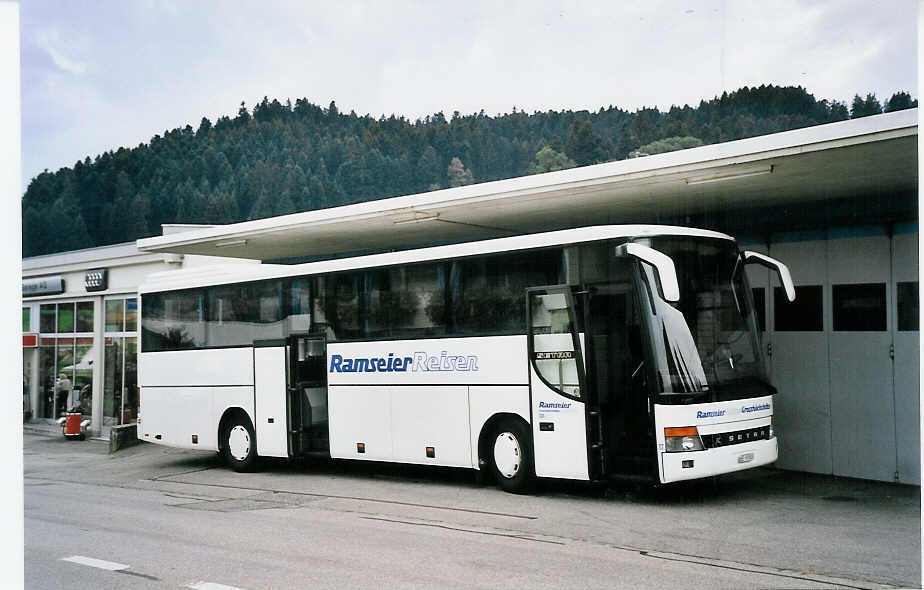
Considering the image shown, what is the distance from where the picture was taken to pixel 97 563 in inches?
317

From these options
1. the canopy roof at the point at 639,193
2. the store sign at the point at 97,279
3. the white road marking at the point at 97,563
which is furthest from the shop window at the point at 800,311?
the store sign at the point at 97,279

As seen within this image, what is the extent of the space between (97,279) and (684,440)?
61.1 ft

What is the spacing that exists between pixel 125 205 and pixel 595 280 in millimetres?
15183

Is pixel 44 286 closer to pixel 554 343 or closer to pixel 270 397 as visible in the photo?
pixel 270 397

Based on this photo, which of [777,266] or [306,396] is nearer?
[777,266]

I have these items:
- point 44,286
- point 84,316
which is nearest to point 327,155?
point 84,316

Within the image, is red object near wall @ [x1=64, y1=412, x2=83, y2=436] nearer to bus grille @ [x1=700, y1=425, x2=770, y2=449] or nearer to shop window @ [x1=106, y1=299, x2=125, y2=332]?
shop window @ [x1=106, y1=299, x2=125, y2=332]

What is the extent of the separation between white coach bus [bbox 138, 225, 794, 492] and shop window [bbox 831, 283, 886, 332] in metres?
1.89

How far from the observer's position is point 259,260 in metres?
21.4

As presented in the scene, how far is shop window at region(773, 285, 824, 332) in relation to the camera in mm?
12836

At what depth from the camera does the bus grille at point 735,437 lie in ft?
31.8

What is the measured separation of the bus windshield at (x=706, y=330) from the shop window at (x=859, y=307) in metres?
2.60

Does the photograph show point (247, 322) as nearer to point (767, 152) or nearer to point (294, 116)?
point (767, 152)

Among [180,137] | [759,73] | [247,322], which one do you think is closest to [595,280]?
[759,73]
